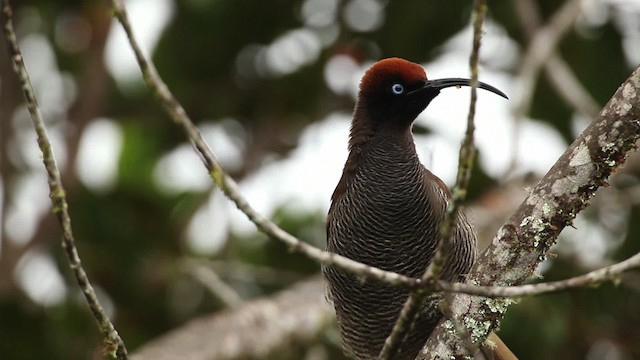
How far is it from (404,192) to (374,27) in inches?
180

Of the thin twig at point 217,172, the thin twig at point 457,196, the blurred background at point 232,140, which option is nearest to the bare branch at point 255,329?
the blurred background at point 232,140

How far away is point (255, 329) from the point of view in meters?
6.83

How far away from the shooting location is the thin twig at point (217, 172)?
272 cm

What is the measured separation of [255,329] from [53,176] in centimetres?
402

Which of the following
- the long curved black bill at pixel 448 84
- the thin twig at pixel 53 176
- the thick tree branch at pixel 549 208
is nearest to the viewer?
the thin twig at pixel 53 176

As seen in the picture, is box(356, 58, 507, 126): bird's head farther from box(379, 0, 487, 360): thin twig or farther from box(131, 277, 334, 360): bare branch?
box(131, 277, 334, 360): bare branch

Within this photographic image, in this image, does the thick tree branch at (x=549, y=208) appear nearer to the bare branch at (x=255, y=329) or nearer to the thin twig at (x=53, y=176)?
the thin twig at (x=53, y=176)

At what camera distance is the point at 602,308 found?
848cm

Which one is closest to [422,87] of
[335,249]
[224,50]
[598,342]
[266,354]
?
[335,249]

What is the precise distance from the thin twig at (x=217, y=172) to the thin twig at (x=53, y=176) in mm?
327

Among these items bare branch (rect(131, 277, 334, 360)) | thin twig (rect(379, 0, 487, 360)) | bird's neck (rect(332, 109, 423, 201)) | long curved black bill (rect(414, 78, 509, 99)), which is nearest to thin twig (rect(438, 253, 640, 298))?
thin twig (rect(379, 0, 487, 360))

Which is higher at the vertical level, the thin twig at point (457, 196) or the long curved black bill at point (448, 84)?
the long curved black bill at point (448, 84)

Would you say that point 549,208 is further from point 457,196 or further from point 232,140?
point 232,140

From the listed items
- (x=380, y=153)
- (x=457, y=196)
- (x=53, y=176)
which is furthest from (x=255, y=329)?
(x=457, y=196)
